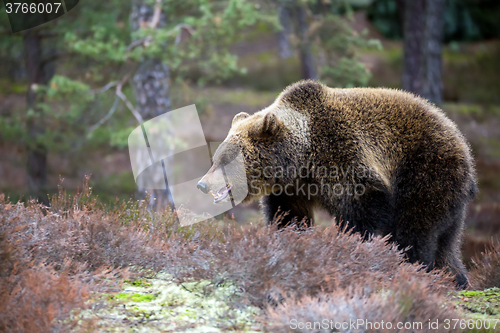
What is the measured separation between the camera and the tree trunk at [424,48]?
12699mm

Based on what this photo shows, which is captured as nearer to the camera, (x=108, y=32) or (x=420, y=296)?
(x=420, y=296)

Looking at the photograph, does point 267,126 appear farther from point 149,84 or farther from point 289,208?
point 149,84

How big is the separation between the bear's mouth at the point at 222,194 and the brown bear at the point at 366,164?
0.04 ft

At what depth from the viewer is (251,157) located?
5039mm

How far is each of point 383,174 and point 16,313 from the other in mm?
3704

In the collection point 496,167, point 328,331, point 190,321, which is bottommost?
point 496,167

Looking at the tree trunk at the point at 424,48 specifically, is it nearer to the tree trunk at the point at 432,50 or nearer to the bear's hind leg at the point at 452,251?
the tree trunk at the point at 432,50

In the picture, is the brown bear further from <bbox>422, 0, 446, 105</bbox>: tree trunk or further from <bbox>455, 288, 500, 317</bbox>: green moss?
<bbox>422, 0, 446, 105</bbox>: tree trunk

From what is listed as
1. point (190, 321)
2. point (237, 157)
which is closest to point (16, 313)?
point (190, 321)

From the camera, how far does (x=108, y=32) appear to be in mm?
10469

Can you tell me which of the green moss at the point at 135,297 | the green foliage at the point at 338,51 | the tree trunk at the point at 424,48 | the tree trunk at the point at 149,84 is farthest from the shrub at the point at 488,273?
the tree trunk at the point at 424,48

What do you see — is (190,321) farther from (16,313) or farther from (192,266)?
(16,313)

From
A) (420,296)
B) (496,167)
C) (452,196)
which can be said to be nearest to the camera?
(420,296)

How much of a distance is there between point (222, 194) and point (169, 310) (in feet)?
5.27
